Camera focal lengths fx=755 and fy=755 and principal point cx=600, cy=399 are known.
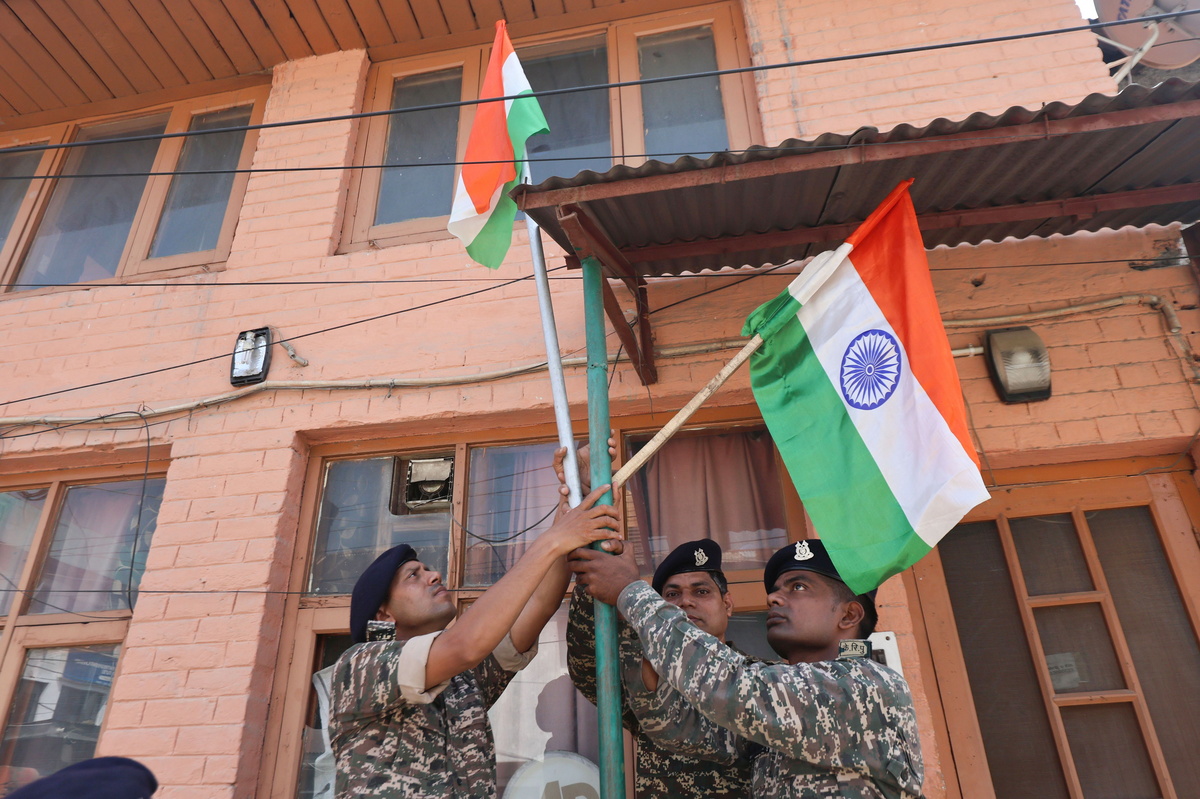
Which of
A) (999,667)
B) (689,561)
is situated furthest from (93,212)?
(999,667)

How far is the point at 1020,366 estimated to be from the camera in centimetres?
323

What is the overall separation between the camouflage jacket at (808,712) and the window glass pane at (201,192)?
4105 millimetres

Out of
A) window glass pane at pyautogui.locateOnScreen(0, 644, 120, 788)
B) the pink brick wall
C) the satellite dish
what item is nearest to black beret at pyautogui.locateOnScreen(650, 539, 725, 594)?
the pink brick wall

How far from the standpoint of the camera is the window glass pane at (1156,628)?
117 inches

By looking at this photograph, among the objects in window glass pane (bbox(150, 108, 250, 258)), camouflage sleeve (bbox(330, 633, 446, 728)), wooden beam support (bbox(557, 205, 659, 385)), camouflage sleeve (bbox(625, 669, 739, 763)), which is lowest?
camouflage sleeve (bbox(625, 669, 739, 763))

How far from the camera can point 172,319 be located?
426 cm

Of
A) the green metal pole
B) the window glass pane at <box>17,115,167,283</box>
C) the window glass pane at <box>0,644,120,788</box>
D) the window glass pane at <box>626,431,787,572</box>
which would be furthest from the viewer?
the window glass pane at <box>17,115,167,283</box>

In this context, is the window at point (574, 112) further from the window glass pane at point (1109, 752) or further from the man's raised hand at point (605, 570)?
the window glass pane at point (1109, 752)

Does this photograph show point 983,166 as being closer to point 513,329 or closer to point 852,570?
point 852,570

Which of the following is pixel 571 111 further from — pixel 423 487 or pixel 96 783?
pixel 96 783

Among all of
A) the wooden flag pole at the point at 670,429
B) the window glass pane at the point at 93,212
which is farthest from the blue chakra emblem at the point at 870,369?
the window glass pane at the point at 93,212

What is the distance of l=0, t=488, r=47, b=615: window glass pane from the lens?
13.1ft

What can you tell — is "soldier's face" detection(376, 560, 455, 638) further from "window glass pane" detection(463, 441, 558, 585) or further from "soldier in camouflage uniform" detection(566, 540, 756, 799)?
"window glass pane" detection(463, 441, 558, 585)

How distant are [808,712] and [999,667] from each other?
187 cm
